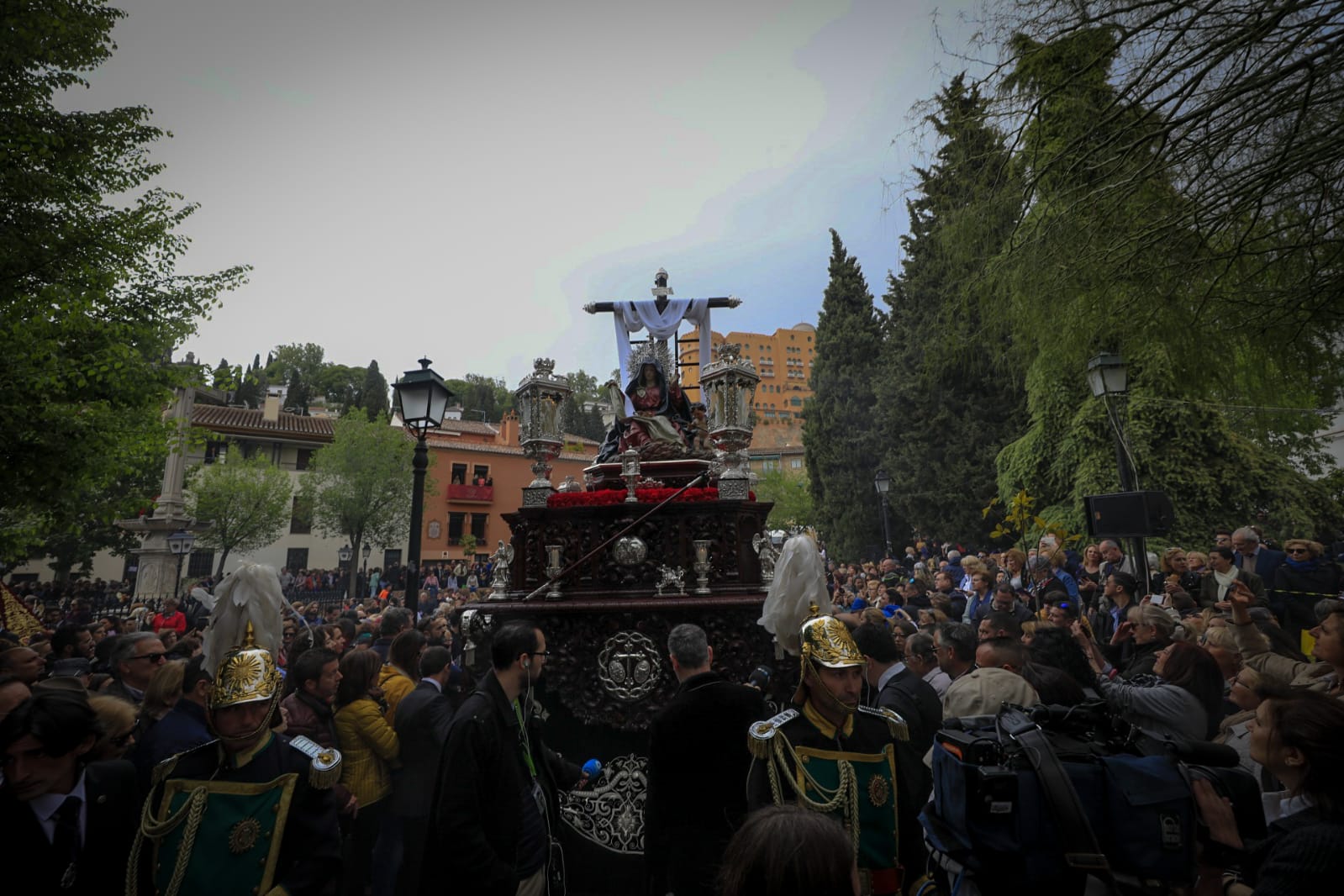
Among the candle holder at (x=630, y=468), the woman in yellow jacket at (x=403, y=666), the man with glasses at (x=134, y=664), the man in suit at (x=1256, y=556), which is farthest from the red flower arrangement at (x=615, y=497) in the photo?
the man in suit at (x=1256, y=556)

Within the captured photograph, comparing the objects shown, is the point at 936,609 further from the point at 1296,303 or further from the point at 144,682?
the point at 144,682

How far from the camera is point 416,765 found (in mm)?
4801

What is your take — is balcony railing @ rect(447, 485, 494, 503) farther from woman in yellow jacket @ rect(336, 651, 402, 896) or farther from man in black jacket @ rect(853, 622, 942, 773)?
man in black jacket @ rect(853, 622, 942, 773)

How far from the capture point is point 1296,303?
5340 millimetres

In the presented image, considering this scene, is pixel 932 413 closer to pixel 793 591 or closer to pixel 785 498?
pixel 785 498

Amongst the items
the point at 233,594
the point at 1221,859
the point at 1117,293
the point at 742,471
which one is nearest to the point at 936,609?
the point at 742,471

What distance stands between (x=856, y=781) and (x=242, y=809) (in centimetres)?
276

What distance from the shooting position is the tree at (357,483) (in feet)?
116

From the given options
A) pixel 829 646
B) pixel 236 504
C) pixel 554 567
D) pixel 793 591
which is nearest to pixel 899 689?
pixel 793 591

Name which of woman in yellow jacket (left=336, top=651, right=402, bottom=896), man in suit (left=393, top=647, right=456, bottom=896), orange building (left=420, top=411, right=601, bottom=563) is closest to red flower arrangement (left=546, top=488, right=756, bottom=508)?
man in suit (left=393, top=647, right=456, bottom=896)

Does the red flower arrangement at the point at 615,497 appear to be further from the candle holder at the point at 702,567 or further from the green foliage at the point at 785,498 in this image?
the green foliage at the point at 785,498

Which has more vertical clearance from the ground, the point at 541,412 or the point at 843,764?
the point at 541,412

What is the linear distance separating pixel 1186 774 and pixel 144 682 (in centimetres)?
636

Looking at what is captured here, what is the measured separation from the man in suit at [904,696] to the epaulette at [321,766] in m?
2.72
